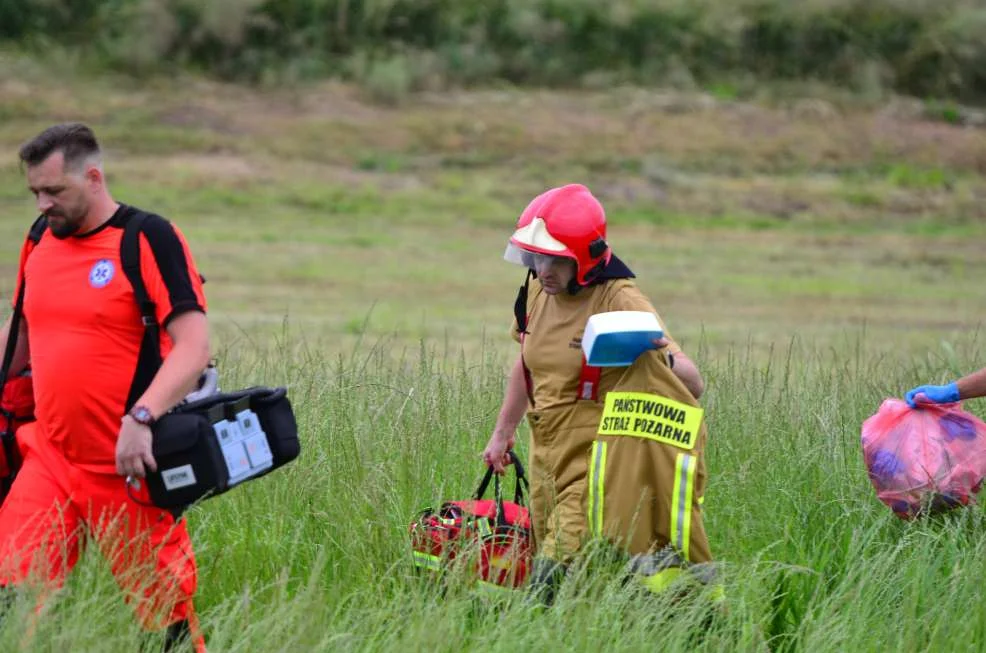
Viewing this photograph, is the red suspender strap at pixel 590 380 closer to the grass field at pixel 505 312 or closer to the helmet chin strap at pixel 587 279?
the helmet chin strap at pixel 587 279

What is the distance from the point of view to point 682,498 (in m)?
5.10

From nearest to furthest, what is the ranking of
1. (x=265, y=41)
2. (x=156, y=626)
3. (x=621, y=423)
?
(x=156, y=626) → (x=621, y=423) → (x=265, y=41)

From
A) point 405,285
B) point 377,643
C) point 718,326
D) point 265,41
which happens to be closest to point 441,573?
point 377,643

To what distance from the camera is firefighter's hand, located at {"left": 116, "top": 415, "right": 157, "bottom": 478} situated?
4.58m

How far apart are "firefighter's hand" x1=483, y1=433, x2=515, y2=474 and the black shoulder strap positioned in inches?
62.7

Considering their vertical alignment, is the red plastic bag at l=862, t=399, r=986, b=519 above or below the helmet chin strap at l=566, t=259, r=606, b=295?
below

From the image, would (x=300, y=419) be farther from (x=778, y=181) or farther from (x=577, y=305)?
(x=778, y=181)

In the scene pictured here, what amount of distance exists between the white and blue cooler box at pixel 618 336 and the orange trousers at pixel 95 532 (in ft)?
4.35

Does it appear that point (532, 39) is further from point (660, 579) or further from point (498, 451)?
point (660, 579)

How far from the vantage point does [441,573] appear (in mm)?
5355

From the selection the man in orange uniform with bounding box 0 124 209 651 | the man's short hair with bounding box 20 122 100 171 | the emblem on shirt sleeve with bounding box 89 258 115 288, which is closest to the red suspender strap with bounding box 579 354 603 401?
the man in orange uniform with bounding box 0 124 209 651

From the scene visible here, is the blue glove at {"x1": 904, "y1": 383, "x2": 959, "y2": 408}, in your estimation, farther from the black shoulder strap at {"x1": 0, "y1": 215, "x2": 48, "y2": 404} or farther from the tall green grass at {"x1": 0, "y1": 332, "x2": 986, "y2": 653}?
the black shoulder strap at {"x1": 0, "y1": 215, "x2": 48, "y2": 404}

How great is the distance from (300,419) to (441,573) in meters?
1.86

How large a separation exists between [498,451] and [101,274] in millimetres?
1580
